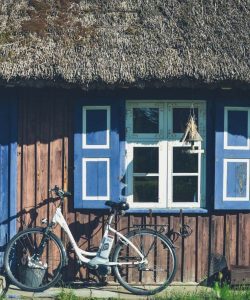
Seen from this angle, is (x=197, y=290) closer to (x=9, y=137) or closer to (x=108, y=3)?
(x=9, y=137)

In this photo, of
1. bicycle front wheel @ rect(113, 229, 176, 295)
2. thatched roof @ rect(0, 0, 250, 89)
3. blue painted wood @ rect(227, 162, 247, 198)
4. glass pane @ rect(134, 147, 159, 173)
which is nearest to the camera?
thatched roof @ rect(0, 0, 250, 89)

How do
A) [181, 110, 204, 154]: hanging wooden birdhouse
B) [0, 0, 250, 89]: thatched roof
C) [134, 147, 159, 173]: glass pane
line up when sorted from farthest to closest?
[134, 147, 159, 173]: glass pane
[181, 110, 204, 154]: hanging wooden birdhouse
[0, 0, 250, 89]: thatched roof

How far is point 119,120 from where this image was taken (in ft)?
25.5

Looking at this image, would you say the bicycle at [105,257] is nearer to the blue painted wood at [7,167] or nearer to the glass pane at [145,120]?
the blue painted wood at [7,167]

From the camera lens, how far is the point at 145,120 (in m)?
7.89

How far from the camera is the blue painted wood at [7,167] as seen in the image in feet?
25.5

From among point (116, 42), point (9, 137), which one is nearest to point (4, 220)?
point (9, 137)

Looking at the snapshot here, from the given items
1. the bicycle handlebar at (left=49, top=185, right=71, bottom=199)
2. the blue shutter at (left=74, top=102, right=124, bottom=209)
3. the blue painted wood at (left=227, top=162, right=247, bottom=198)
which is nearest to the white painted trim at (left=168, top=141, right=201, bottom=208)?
the blue painted wood at (left=227, top=162, right=247, bottom=198)

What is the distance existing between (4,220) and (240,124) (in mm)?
3237

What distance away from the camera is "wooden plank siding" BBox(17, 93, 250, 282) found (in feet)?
25.6

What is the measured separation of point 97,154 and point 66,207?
2.57 ft

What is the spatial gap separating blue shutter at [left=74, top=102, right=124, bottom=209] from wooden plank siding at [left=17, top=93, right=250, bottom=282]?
0.13 meters

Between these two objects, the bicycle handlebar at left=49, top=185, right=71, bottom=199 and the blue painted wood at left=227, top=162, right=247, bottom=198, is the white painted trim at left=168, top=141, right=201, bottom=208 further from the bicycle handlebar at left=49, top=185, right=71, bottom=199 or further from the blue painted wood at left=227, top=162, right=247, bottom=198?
the bicycle handlebar at left=49, top=185, right=71, bottom=199

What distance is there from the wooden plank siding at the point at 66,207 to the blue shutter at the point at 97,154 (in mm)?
133
